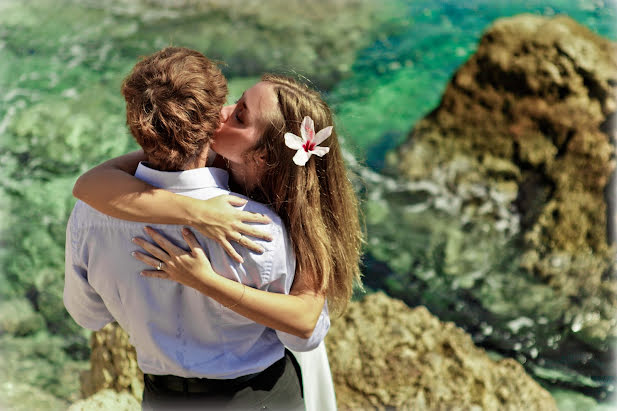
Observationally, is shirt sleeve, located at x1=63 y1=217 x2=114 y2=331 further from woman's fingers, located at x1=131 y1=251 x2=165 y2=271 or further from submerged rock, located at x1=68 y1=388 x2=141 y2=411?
submerged rock, located at x1=68 y1=388 x2=141 y2=411

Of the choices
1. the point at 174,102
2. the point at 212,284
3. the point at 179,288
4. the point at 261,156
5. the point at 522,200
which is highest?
the point at 174,102

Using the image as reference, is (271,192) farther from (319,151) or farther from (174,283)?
(174,283)

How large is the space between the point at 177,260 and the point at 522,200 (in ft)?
16.4

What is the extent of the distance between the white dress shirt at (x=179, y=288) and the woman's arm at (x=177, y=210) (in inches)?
1.2

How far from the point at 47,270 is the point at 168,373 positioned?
387 cm

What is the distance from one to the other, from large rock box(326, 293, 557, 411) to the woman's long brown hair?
3.90 feet

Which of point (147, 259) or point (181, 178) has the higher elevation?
point (181, 178)

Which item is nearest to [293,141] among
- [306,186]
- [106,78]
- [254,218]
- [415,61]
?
[306,186]

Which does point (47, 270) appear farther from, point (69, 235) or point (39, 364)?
point (69, 235)

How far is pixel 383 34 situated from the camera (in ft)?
32.4

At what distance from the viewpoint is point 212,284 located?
1678 mm

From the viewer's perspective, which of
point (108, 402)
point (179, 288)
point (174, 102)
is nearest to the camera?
point (174, 102)

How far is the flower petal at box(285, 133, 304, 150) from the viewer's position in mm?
1816

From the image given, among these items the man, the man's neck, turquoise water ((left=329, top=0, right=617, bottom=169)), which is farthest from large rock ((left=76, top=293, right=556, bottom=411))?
turquoise water ((left=329, top=0, right=617, bottom=169))
